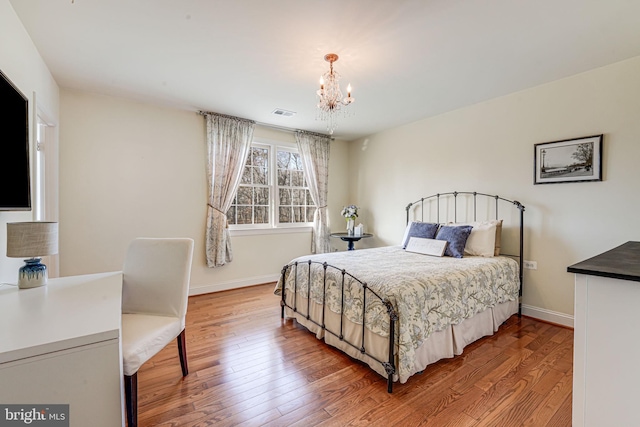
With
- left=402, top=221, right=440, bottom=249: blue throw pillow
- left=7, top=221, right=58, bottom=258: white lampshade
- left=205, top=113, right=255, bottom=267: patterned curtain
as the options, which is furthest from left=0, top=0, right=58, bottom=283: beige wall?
left=402, top=221, right=440, bottom=249: blue throw pillow

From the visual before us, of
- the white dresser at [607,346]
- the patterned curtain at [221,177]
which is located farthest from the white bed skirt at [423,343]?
the patterned curtain at [221,177]

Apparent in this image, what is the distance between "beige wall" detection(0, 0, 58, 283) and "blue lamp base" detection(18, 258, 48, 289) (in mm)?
274

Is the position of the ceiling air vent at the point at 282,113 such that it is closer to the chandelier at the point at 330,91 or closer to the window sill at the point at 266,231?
the chandelier at the point at 330,91

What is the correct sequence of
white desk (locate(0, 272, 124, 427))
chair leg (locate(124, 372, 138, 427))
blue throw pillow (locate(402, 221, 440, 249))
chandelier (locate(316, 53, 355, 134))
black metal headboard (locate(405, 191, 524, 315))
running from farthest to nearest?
1. blue throw pillow (locate(402, 221, 440, 249))
2. black metal headboard (locate(405, 191, 524, 315))
3. chandelier (locate(316, 53, 355, 134))
4. chair leg (locate(124, 372, 138, 427))
5. white desk (locate(0, 272, 124, 427))

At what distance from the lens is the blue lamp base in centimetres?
158

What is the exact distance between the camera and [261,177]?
14.9 ft

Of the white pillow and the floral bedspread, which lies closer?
the floral bedspread

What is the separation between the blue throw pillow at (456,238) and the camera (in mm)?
3074

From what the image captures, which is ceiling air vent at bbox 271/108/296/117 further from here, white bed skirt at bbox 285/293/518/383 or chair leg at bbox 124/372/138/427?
chair leg at bbox 124/372/138/427

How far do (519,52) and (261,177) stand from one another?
354 cm

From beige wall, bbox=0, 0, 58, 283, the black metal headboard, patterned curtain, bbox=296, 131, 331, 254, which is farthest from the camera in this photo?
patterned curtain, bbox=296, 131, 331, 254

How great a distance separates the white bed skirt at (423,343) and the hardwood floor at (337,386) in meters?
0.08

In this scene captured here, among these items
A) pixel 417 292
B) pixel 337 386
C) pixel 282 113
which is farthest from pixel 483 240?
pixel 282 113

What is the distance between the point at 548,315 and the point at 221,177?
4339 mm
